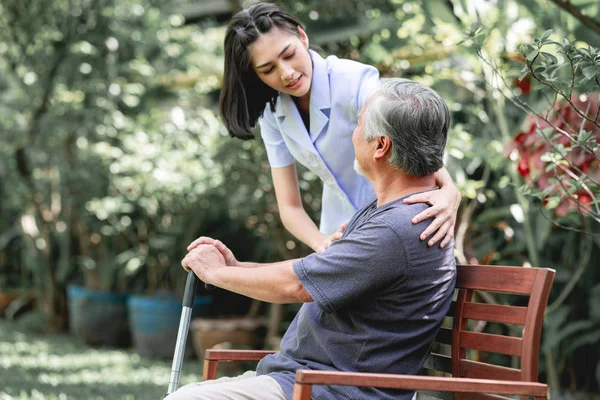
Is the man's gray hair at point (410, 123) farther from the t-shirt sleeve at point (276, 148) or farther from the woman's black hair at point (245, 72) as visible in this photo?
the t-shirt sleeve at point (276, 148)

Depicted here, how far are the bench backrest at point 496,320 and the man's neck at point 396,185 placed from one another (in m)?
0.23

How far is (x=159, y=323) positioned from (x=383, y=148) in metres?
4.20

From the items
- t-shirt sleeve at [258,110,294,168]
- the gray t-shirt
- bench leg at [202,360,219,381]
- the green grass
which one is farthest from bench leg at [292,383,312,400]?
the green grass

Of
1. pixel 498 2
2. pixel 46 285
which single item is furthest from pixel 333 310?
pixel 46 285

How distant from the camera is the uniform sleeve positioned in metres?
2.47

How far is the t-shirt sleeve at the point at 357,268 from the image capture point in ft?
5.84

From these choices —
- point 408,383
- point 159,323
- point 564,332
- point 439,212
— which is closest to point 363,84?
point 439,212

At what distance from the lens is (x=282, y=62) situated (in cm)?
246

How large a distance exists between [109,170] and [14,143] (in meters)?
0.80

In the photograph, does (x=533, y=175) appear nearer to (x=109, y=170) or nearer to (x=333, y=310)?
(x=333, y=310)

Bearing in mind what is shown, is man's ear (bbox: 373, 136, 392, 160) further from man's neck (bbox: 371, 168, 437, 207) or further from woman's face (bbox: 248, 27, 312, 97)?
woman's face (bbox: 248, 27, 312, 97)

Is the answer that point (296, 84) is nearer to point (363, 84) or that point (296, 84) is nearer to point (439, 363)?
point (363, 84)

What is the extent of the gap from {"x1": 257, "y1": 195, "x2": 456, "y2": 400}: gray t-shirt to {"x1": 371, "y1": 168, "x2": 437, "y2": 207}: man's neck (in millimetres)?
51

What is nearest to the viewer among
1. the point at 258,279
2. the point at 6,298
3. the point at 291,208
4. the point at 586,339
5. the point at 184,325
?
the point at 258,279
